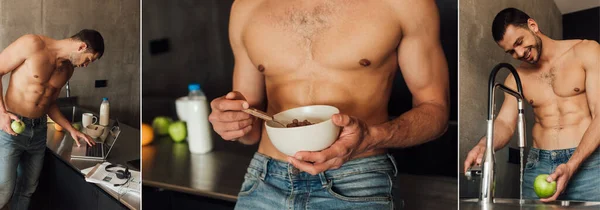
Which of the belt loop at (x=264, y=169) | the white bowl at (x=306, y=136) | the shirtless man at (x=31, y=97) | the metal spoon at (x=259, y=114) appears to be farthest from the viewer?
the shirtless man at (x=31, y=97)

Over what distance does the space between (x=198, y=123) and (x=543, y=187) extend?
0.85 m

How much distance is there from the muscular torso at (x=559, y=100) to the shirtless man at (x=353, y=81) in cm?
19

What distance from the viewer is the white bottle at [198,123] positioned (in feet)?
4.55

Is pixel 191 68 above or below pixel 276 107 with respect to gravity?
above

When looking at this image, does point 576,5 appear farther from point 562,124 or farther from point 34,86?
point 34,86

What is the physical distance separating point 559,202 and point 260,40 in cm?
76

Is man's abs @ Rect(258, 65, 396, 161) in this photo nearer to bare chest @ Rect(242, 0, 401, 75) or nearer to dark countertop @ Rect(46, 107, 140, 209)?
bare chest @ Rect(242, 0, 401, 75)

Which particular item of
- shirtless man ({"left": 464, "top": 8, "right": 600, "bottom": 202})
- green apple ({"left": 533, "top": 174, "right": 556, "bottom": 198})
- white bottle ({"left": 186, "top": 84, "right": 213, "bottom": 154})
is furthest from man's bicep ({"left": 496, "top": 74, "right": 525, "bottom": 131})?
white bottle ({"left": 186, "top": 84, "right": 213, "bottom": 154})

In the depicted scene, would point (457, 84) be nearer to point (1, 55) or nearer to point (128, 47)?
point (128, 47)

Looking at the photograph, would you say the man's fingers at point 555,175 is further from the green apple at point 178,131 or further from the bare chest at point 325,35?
the green apple at point 178,131

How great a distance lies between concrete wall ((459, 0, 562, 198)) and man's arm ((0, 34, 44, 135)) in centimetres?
107

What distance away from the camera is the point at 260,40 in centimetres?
125

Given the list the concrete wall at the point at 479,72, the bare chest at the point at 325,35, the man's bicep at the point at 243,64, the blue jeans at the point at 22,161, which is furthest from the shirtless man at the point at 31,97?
the concrete wall at the point at 479,72

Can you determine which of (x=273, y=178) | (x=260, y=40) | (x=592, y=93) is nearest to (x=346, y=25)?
(x=260, y=40)
